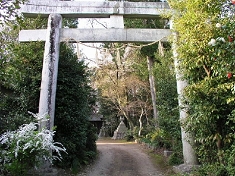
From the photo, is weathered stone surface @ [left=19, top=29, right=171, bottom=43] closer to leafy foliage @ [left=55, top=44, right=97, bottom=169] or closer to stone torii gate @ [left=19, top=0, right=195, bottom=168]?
stone torii gate @ [left=19, top=0, right=195, bottom=168]

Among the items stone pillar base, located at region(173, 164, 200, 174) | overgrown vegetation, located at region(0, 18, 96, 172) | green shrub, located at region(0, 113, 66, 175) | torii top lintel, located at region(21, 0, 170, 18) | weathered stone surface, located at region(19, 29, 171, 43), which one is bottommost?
stone pillar base, located at region(173, 164, 200, 174)

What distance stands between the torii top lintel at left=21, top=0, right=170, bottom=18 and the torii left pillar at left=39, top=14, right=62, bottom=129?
32 centimetres

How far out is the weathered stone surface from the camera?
8.48 meters

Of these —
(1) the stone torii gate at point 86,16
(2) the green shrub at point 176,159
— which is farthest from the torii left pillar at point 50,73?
(2) the green shrub at point 176,159

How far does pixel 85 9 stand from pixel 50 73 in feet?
8.46

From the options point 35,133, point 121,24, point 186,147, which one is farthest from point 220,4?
point 35,133

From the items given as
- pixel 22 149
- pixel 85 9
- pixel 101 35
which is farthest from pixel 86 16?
pixel 22 149

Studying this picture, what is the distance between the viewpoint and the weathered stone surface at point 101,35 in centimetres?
848

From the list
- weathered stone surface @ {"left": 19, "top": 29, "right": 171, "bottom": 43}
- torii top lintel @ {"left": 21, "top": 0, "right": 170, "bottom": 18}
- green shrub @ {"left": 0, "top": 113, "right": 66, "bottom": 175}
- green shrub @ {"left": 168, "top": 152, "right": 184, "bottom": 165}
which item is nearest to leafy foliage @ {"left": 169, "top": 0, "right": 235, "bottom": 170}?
weathered stone surface @ {"left": 19, "top": 29, "right": 171, "bottom": 43}

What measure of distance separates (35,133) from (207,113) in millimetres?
4165

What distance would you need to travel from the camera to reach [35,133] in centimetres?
596

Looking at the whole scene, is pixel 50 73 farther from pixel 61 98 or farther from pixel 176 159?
pixel 176 159

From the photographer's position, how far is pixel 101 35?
27.9 feet

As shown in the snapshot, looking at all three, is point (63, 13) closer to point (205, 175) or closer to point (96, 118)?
point (205, 175)
